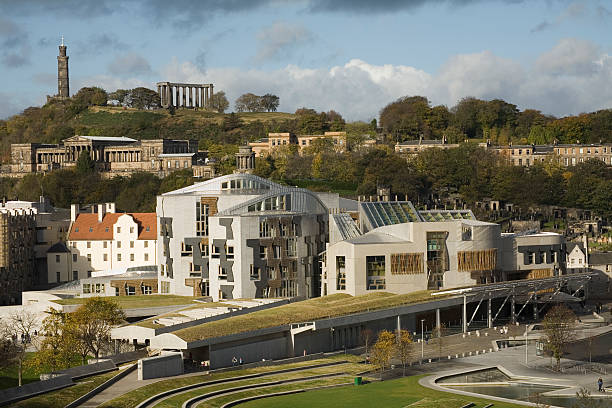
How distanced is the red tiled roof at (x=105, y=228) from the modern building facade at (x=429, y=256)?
2898 centimetres

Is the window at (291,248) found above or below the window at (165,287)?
above

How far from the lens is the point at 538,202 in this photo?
534 ft

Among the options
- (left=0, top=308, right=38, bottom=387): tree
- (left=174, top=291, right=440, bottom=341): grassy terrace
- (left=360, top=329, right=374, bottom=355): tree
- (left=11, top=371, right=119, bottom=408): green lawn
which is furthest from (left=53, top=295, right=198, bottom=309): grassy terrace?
(left=11, top=371, right=119, bottom=408): green lawn

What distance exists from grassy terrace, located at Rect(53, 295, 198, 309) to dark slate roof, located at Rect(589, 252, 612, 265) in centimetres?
4918

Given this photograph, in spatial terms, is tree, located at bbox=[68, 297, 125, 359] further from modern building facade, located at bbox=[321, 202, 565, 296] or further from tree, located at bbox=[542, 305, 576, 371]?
tree, located at bbox=[542, 305, 576, 371]

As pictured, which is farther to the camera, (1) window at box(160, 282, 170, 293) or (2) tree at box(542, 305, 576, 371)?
(1) window at box(160, 282, 170, 293)

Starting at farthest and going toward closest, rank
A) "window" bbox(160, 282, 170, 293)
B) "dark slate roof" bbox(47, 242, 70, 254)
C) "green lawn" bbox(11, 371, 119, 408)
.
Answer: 1. "dark slate roof" bbox(47, 242, 70, 254)
2. "window" bbox(160, 282, 170, 293)
3. "green lawn" bbox(11, 371, 119, 408)

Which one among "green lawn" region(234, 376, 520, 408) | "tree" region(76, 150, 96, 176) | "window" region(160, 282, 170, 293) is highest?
"tree" region(76, 150, 96, 176)

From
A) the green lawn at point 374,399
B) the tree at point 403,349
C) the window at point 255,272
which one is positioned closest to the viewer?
the green lawn at point 374,399

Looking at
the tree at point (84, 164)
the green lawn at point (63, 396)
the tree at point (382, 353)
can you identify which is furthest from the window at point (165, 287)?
the tree at point (84, 164)

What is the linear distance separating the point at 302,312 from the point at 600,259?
52650 mm

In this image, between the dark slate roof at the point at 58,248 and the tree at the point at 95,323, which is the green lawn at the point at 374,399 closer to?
the tree at the point at 95,323

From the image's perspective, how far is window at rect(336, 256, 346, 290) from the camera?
96.2m

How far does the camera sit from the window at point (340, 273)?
9619 centimetres
